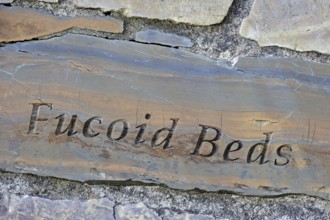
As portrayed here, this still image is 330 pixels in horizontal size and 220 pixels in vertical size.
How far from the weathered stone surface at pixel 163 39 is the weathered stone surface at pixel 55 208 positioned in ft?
0.75

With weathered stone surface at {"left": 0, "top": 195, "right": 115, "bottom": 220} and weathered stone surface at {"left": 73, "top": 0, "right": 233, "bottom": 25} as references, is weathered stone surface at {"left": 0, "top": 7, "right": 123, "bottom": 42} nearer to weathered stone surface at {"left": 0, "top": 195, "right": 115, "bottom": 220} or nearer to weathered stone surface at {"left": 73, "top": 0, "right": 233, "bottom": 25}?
weathered stone surface at {"left": 73, "top": 0, "right": 233, "bottom": 25}

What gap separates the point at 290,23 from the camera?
84 centimetres

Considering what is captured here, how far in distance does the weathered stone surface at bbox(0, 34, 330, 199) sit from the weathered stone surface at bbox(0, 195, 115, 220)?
38 mm

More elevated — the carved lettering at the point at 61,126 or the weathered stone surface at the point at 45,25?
the weathered stone surface at the point at 45,25

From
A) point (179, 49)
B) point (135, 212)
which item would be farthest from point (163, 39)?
point (135, 212)

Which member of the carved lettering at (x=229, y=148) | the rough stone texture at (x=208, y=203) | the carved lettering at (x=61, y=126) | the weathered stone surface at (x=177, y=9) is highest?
the weathered stone surface at (x=177, y=9)

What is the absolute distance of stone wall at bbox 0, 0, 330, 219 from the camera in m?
0.84

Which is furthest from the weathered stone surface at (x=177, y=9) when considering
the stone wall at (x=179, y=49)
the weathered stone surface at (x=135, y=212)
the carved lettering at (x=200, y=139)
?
the weathered stone surface at (x=135, y=212)

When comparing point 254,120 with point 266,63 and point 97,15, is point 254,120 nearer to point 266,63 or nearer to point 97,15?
point 266,63

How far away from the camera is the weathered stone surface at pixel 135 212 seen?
0.83 meters

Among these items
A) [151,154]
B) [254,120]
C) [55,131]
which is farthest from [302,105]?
[55,131]

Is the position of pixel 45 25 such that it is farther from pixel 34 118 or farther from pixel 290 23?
pixel 290 23

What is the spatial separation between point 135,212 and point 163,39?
24 centimetres

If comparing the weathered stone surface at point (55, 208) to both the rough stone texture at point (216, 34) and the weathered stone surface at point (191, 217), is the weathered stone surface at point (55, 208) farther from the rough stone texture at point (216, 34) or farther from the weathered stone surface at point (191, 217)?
the rough stone texture at point (216, 34)
